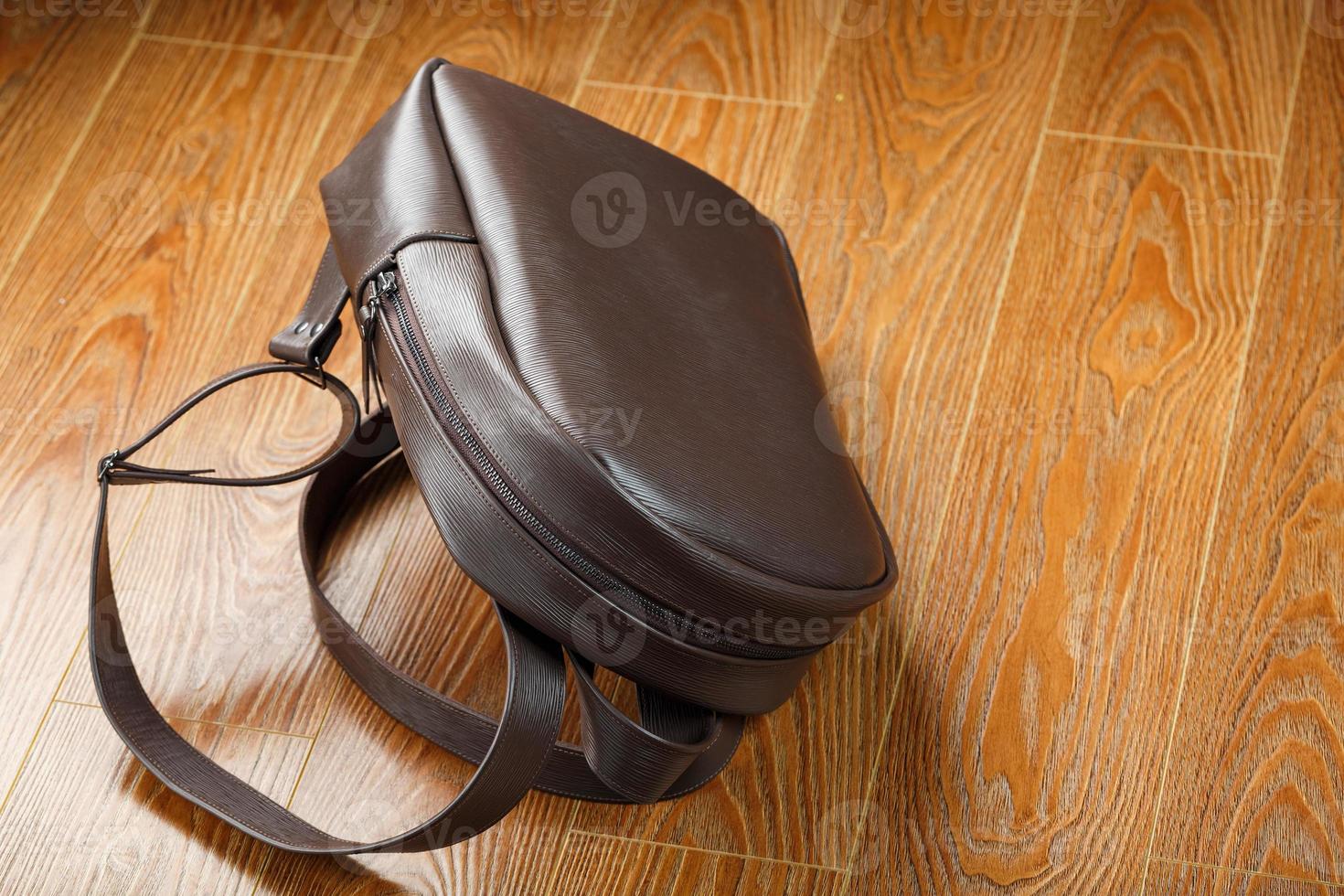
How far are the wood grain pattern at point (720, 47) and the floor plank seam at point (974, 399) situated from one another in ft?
0.79

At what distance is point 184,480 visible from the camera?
0.89 metres

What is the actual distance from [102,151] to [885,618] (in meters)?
0.88

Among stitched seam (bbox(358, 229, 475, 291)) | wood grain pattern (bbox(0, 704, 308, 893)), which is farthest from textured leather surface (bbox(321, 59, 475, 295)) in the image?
wood grain pattern (bbox(0, 704, 308, 893))

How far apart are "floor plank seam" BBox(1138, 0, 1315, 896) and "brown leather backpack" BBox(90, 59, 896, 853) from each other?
27 centimetres

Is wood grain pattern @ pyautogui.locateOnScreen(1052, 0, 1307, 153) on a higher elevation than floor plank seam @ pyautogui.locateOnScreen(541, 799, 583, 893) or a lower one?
higher

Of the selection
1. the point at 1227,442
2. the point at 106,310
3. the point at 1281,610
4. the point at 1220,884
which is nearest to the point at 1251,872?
the point at 1220,884

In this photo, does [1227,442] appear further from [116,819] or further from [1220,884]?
[116,819]

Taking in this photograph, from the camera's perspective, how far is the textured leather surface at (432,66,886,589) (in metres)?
0.74

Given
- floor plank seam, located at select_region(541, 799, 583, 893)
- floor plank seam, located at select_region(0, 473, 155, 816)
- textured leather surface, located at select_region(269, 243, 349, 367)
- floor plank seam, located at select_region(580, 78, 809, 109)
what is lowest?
floor plank seam, located at select_region(541, 799, 583, 893)

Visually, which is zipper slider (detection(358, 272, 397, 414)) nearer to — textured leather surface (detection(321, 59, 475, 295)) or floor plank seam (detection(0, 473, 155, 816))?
textured leather surface (detection(321, 59, 475, 295))

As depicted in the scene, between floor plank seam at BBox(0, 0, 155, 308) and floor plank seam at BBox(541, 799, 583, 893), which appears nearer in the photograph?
floor plank seam at BBox(541, 799, 583, 893)

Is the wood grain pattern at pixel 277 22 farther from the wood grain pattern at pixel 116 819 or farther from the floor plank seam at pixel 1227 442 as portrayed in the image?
the floor plank seam at pixel 1227 442

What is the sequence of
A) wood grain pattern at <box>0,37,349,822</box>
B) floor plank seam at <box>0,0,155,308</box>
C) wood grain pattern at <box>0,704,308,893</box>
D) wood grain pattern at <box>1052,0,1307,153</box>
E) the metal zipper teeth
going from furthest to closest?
wood grain pattern at <box>1052,0,1307,153</box>, floor plank seam at <box>0,0,155,308</box>, wood grain pattern at <box>0,37,349,822</box>, wood grain pattern at <box>0,704,308,893</box>, the metal zipper teeth

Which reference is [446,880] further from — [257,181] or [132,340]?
[257,181]
